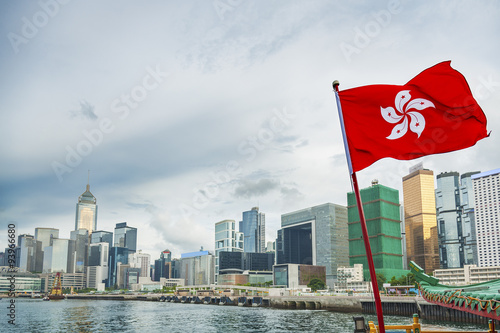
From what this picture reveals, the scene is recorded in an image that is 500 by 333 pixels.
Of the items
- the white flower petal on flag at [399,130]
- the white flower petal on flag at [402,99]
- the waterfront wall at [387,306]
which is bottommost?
the waterfront wall at [387,306]

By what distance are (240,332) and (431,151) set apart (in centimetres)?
5725

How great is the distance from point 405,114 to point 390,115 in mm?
419

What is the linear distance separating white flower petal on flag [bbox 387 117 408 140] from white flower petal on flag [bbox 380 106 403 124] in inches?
7.3

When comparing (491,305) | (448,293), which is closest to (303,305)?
(448,293)

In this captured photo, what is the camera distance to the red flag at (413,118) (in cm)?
1270

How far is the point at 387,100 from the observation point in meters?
13.3

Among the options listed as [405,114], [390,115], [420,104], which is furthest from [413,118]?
[390,115]

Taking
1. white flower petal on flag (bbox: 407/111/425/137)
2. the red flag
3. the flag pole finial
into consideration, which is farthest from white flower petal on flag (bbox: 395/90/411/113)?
the flag pole finial

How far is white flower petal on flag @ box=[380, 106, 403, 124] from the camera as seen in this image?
13.2m

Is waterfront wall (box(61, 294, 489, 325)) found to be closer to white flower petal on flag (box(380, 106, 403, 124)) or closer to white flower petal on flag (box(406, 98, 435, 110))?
white flower petal on flag (box(406, 98, 435, 110))

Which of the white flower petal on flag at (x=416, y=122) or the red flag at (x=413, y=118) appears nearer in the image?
the red flag at (x=413, y=118)

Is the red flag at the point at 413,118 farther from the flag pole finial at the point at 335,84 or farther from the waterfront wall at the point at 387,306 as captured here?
the waterfront wall at the point at 387,306

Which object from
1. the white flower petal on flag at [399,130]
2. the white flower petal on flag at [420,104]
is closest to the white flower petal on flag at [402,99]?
the white flower petal on flag at [420,104]

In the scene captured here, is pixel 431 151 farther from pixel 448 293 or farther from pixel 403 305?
pixel 403 305
